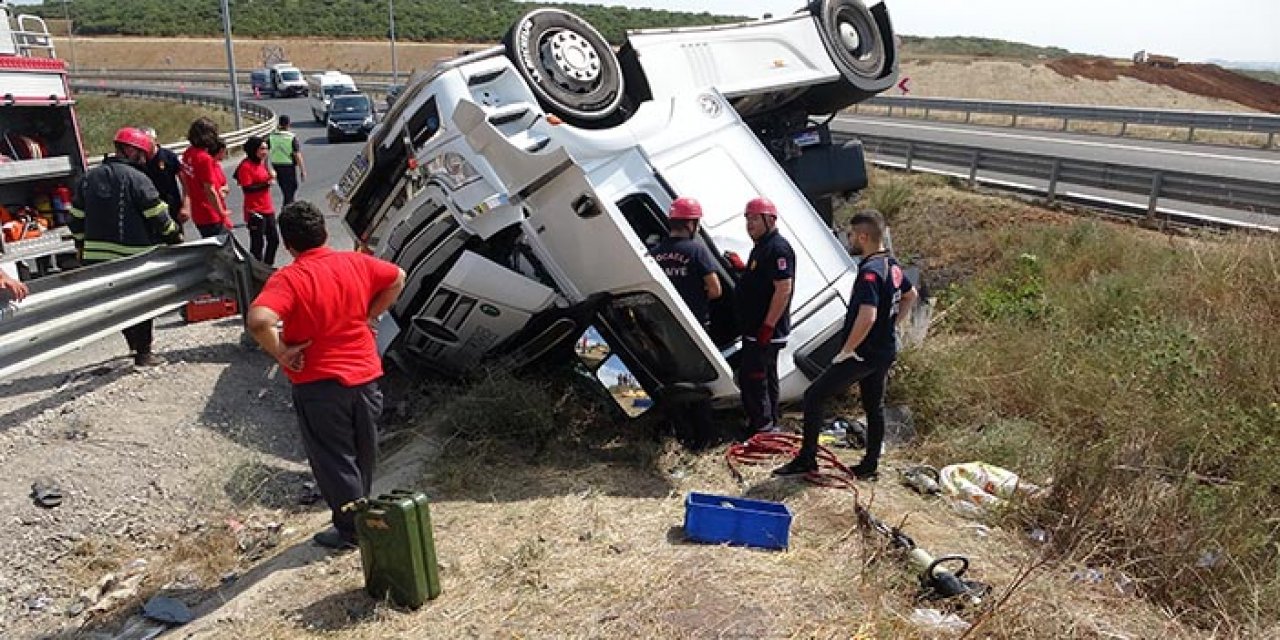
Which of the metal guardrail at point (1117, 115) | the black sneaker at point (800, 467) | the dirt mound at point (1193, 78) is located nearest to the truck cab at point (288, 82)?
the metal guardrail at point (1117, 115)

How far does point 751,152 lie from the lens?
17.1 feet

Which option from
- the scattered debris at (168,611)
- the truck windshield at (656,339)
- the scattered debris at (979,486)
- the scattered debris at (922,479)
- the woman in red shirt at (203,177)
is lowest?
the scattered debris at (168,611)

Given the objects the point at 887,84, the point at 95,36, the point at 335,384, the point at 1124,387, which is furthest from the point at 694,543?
the point at 95,36

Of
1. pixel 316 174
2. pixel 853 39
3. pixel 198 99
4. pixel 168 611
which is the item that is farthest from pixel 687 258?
pixel 198 99

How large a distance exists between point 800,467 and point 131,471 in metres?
3.49

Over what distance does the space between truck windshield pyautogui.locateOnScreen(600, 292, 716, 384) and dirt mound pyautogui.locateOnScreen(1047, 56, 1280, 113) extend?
37.6 meters

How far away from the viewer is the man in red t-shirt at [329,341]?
331 centimetres

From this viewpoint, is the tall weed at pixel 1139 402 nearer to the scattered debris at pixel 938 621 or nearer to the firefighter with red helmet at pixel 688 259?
the scattered debris at pixel 938 621

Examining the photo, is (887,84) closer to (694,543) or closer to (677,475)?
(677,475)

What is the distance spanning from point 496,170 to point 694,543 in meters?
2.19

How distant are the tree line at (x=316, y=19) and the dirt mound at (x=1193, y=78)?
37263 mm

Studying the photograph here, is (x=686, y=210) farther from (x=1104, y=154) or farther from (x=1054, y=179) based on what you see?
(x=1104, y=154)

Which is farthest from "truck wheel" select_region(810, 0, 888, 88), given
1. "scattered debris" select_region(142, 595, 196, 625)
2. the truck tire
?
"scattered debris" select_region(142, 595, 196, 625)

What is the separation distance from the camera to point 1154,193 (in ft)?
31.1
